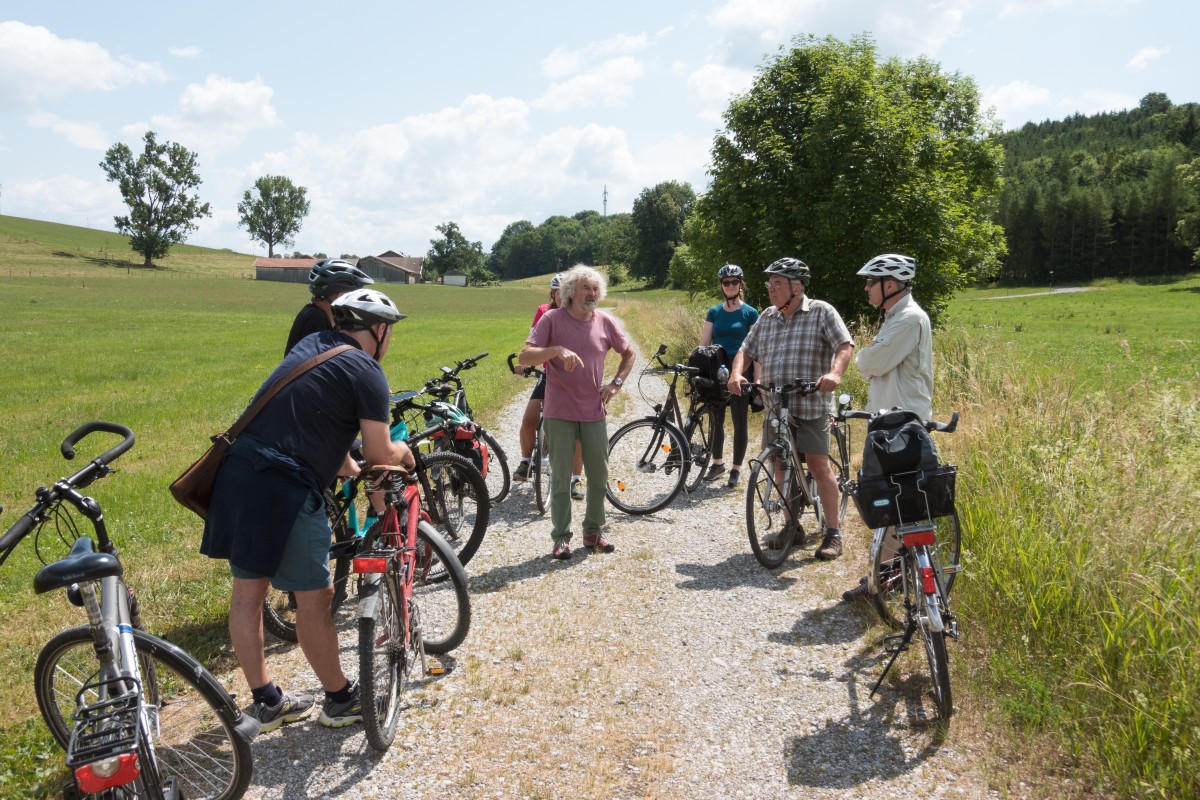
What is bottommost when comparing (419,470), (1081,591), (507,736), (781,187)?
(507,736)

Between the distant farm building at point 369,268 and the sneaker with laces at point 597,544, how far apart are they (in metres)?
90.2

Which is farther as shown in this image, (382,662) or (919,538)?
(919,538)

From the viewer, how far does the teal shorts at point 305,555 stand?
3.23m

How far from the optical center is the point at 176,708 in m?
3.16

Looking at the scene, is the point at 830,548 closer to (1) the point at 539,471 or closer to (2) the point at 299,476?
(1) the point at 539,471

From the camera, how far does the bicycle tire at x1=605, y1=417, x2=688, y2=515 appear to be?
23.9ft

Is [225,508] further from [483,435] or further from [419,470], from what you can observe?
[483,435]

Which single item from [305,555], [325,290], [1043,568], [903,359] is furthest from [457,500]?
[1043,568]

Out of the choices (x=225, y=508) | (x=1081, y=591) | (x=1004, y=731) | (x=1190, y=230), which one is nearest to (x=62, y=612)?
(x=225, y=508)

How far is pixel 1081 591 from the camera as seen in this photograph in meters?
3.83

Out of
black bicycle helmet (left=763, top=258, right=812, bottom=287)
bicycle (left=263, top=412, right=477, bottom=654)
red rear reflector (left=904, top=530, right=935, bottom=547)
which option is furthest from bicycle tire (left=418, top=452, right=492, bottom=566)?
red rear reflector (left=904, top=530, right=935, bottom=547)

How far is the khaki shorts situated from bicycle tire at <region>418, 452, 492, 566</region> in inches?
90.4

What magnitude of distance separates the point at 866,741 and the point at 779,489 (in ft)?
7.95

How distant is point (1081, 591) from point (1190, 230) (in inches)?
3360
